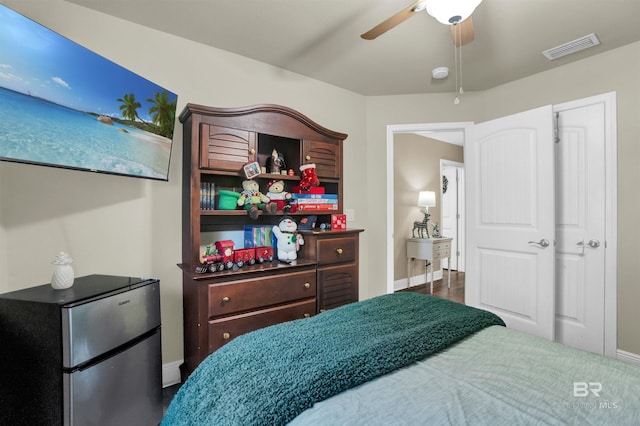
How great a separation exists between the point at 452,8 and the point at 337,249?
1674 mm

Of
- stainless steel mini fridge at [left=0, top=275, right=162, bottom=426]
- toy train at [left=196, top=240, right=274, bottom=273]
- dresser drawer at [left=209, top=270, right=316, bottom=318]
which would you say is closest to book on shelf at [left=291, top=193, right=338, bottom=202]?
toy train at [left=196, top=240, right=274, bottom=273]

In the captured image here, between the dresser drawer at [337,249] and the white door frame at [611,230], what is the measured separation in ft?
6.53

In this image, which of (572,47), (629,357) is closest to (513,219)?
(629,357)

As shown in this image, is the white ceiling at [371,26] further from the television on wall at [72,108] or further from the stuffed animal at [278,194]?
the stuffed animal at [278,194]

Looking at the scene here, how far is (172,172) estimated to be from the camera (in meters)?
2.21

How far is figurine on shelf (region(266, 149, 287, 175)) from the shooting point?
2428 mm

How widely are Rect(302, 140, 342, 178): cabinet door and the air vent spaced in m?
1.85

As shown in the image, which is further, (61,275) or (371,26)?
(371,26)

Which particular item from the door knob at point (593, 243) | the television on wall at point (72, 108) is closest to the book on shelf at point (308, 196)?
the television on wall at point (72, 108)

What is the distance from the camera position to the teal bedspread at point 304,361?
2.72 feet

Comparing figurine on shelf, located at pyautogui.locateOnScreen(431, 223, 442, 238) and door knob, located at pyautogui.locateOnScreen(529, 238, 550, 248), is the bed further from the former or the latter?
figurine on shelf, located at pyautogui.locateOnScreen(431, 223, 442, 238)

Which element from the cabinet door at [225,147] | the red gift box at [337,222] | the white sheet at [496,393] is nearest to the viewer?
the white sheet at [496,393]

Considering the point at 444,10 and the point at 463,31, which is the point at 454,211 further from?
the point at 444,10
